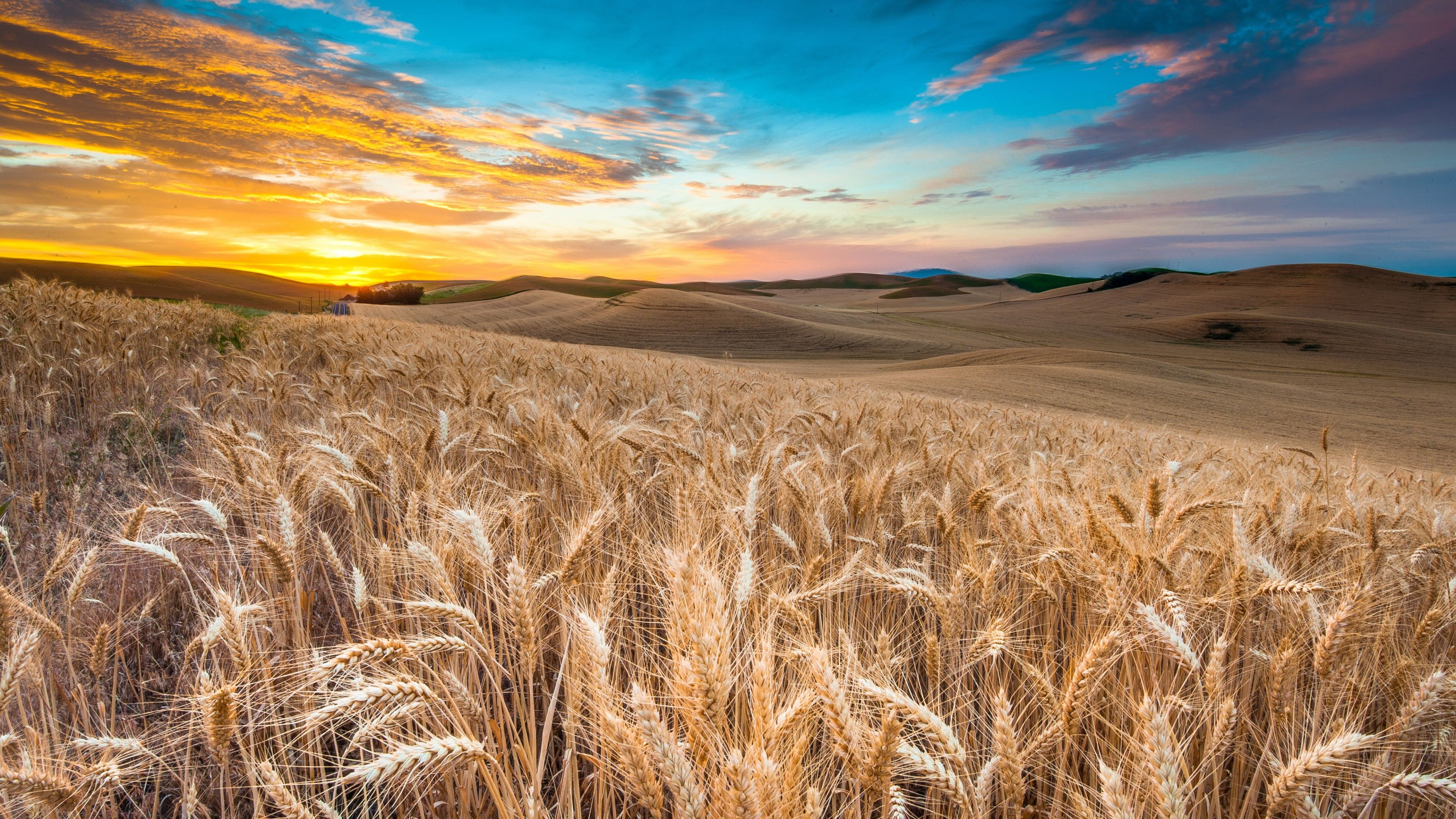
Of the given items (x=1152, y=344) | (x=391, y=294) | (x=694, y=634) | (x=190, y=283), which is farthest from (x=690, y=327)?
(x=190, y=283)

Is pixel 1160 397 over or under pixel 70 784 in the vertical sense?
under

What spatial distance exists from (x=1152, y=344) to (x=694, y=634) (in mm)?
50665

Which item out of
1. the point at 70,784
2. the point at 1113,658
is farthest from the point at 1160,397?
the point at 70,784

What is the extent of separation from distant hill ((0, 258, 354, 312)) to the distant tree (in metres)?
4.32

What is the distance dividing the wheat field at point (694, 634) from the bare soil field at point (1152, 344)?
1384cm

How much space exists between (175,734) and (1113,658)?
2.30 meters

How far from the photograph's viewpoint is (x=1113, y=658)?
1.25 m

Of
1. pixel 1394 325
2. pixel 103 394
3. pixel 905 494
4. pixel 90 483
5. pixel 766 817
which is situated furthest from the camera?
pixel 1394 325

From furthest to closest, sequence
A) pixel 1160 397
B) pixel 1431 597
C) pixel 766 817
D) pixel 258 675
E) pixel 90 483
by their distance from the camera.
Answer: pixel 1160 397 → pixel 90 483 → pixel 1431 597 → pixel 258 675 → pixel 766 817

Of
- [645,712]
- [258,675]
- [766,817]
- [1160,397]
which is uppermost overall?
[645,712]

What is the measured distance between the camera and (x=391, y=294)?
2606 inches

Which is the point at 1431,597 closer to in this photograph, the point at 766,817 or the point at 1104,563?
the point at 1104,563

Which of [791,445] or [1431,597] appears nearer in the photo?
[1431,597]

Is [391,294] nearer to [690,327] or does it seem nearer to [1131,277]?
[690,327]
